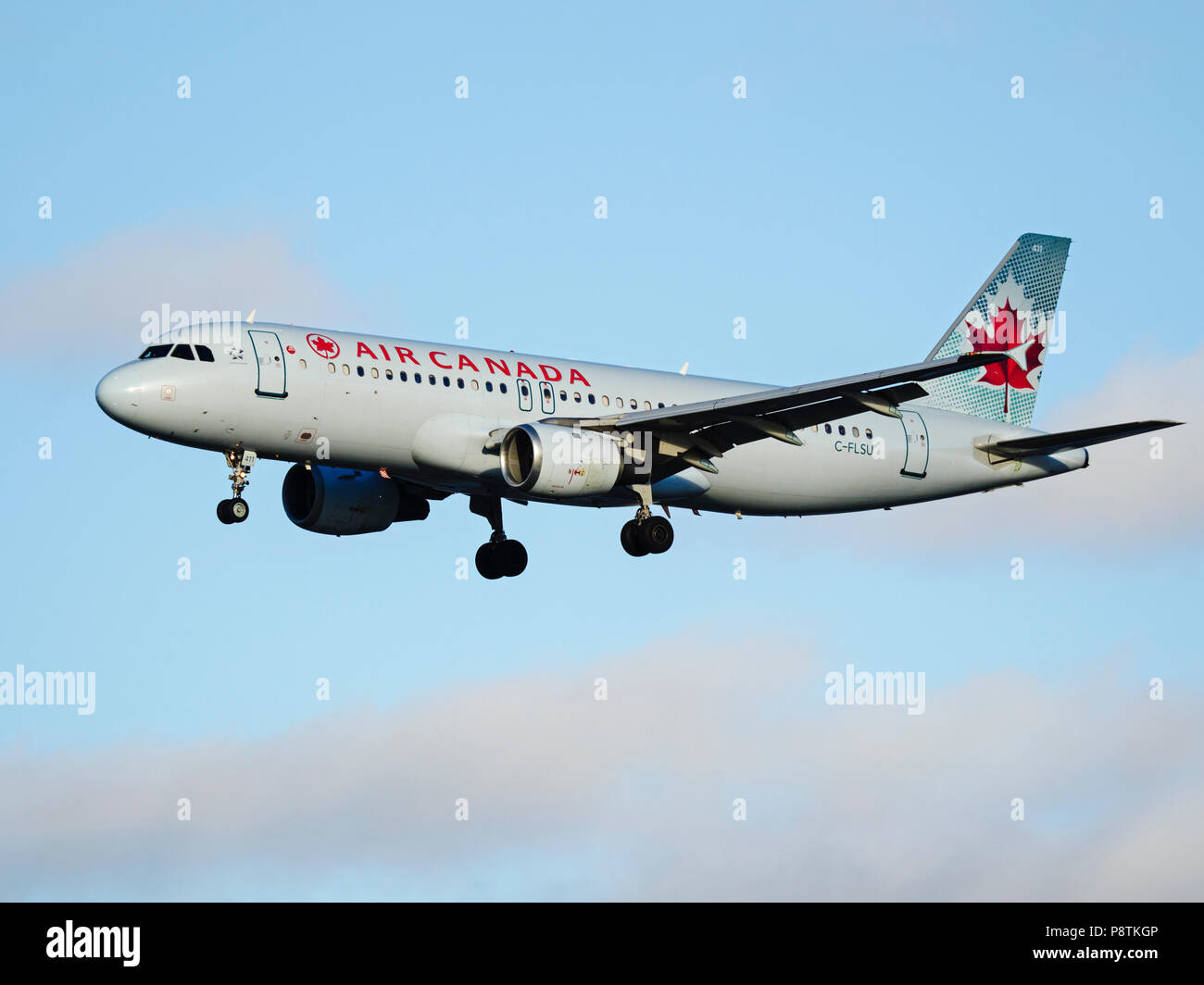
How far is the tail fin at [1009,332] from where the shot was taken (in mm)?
58594

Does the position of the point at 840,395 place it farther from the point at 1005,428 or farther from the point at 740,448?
the point at 1005,428

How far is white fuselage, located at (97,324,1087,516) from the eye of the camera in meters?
46.0

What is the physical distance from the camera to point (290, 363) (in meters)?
46.7

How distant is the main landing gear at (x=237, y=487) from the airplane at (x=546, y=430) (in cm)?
4

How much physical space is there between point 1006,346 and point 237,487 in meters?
25.2

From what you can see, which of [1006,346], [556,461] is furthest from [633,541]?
[1006,346]

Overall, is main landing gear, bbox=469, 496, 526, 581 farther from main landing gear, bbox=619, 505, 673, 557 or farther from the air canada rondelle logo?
the air canada rondelle logo

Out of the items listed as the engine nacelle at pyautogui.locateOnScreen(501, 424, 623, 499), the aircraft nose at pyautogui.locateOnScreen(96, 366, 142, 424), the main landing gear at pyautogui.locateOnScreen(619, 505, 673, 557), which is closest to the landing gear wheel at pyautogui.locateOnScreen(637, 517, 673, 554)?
the main landing gear at pyautogui.locateOnScreen(619, 505, 673, 557)

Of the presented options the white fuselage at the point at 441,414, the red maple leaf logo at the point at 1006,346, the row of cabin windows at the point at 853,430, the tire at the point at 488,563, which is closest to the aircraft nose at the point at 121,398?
the white fuselage at the point at 441,414

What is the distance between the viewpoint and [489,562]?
5494 centimetres

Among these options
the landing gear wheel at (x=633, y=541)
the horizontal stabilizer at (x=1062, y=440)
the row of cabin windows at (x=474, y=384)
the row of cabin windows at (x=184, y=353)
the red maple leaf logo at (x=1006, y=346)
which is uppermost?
the red maple leaf logo at (x=1006, y=346)

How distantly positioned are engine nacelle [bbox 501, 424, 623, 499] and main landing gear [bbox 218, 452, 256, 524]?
616cm

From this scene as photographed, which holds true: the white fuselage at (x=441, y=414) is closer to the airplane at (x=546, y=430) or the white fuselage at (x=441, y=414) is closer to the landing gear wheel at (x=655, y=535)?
the airplane at (x=546, y=430)
